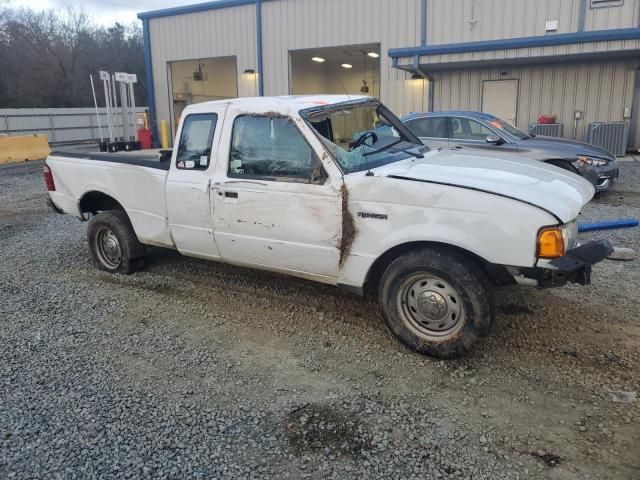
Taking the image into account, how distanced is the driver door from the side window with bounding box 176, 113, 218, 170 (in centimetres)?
18

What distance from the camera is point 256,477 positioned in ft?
9.41

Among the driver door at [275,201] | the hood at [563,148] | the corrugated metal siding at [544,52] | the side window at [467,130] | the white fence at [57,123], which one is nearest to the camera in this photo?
the driver door at [275,201]

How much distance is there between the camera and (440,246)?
3.96 m

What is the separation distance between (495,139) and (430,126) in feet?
4.19

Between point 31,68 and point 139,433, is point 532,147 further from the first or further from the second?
point 31,68

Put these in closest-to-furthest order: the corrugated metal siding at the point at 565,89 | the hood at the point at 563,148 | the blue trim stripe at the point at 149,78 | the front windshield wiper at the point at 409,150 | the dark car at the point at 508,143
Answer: the front windshield wiper at the point at 409,150, the dark car at the point at 508,143, the hood at the point at 563,148, the corrugated metal siding at the point at 565,89, the blue trim stripe at the point at 149,78

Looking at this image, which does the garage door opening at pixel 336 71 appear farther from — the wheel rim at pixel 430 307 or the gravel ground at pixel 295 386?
the wheel rim at pixel 430 307

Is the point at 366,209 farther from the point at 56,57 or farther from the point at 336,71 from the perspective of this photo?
the point at 56,57

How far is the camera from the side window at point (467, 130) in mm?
9930

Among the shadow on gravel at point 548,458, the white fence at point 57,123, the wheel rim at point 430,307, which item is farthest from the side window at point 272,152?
the white fence at point 57,123

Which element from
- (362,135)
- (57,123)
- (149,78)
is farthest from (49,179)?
(57,123)

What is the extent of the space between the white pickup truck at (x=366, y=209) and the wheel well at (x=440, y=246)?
0.01 m

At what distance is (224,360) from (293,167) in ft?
5.27

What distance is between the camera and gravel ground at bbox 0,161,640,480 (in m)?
2.98
